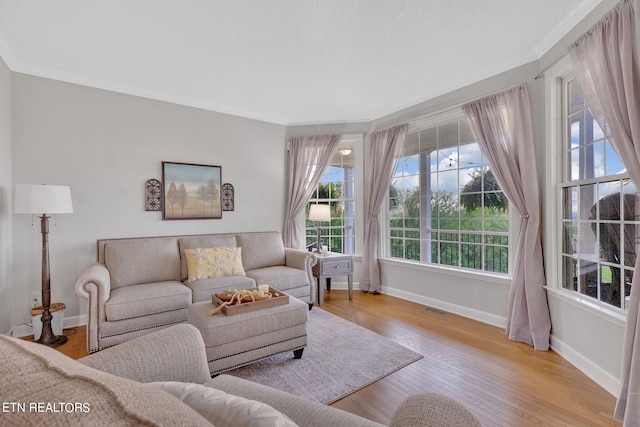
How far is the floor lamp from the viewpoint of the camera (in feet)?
8.03

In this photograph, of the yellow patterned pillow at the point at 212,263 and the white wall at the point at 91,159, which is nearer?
the white wall at the point at 91,159

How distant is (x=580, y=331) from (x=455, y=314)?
48.8 inches

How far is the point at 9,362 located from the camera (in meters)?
0.46

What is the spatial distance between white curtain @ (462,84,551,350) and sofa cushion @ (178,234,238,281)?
3105 mm

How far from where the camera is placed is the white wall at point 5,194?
8.61 ft

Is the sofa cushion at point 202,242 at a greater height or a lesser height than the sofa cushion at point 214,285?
greater

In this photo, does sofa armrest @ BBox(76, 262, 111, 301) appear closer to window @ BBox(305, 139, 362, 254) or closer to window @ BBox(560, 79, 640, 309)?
window @ BBox(305, 139, 362, 254)

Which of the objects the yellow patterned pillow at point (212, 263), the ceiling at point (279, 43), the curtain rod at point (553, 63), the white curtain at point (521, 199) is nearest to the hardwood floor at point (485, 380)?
the white curtain at point (521, 199)

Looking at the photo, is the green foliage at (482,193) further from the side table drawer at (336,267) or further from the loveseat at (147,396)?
the loveseat at (147,396)

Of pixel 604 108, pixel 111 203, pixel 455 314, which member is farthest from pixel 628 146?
pixel 111 203

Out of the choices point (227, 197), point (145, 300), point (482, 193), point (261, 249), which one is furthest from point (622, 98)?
point (227, 197)

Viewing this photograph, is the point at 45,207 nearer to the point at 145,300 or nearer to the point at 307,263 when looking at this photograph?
the point at 145,300

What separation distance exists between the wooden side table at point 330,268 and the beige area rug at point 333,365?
0.98 metres

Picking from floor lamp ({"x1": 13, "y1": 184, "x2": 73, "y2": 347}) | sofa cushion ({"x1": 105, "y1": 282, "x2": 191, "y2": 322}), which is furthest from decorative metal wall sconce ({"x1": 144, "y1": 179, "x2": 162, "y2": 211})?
sofa cushion ({"x1": 105, "y1": 282, "x2": 191, "y2": 322})
